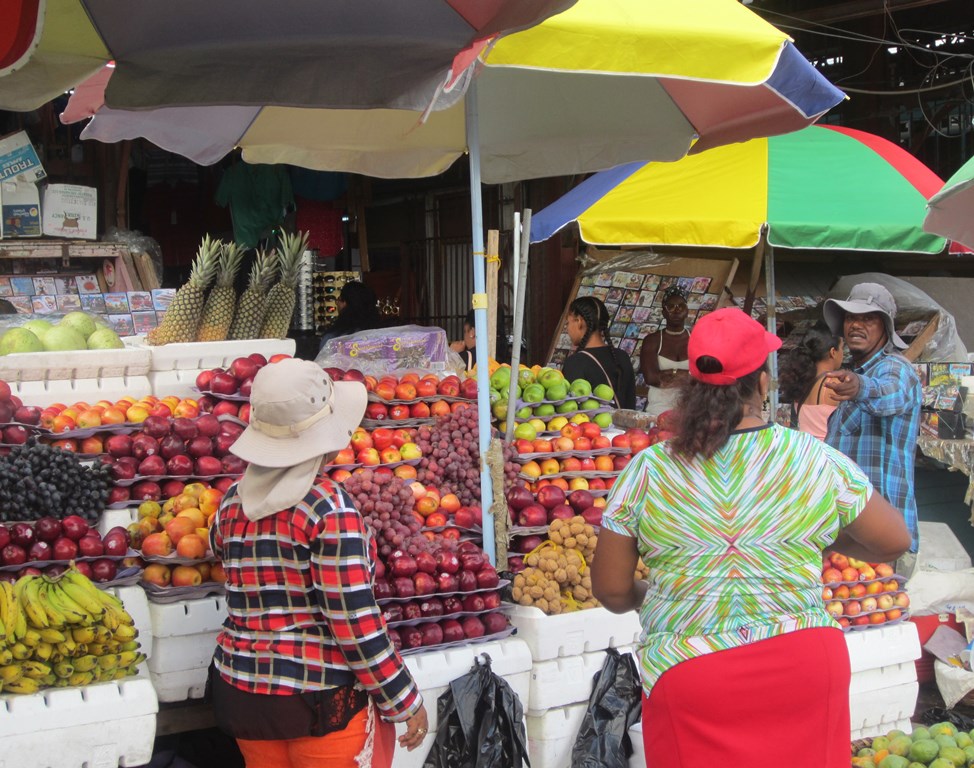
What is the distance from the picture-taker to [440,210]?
9617mm

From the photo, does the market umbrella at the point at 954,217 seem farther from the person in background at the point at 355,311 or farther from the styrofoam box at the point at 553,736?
the person in background at the point at 355,311

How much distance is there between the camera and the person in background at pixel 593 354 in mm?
6129

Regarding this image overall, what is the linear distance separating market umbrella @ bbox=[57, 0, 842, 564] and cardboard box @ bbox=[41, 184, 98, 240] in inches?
123

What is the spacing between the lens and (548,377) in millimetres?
5203

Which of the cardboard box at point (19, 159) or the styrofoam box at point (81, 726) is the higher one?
the cardboard box at point (19, 159)

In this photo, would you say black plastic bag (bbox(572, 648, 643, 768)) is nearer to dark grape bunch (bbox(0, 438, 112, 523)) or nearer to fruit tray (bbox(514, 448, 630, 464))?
fruit tray (bbox(514, 448, 630, 464))

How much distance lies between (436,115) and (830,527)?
10.8ft

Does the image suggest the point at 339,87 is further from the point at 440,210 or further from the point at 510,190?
the point at 440,210

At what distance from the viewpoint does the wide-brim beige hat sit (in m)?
2.60

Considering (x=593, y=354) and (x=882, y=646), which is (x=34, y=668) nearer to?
(x=882, y=646)

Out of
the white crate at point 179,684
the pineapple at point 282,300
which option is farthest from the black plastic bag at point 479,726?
the pineapple at point 282,300

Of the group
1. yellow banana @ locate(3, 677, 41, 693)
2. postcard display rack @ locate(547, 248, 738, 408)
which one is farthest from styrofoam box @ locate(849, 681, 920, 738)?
postcard display rack @ locate(547, 248, 738, 408)

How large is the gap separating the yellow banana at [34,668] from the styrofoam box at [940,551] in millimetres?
4897

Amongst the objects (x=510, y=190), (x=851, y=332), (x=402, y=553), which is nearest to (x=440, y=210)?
(x=510, y=190)
